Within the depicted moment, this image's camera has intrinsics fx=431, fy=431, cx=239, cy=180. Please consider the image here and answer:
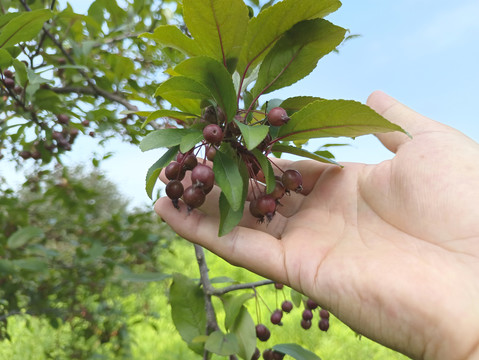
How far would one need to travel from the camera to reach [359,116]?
1.01 m

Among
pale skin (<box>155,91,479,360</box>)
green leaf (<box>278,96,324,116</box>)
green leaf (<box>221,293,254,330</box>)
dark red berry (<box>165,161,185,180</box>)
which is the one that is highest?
green leaf (<box>278,96,324,116</box>)

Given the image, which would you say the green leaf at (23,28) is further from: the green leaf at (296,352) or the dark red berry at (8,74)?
the green leaf at (296,352)

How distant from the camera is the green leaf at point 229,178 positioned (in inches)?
39.6

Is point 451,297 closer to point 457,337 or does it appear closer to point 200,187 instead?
point 457,337

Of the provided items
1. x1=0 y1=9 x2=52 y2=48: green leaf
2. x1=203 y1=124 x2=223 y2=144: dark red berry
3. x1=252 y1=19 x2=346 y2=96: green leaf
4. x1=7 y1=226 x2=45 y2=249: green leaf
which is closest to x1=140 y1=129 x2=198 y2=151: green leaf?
x1=203 y1=124 x2=223 y2=144: dark red berry

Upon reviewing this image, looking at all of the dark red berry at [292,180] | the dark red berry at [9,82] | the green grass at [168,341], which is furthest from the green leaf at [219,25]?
the green grass at [168,341]

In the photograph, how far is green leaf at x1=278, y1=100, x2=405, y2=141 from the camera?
99cm

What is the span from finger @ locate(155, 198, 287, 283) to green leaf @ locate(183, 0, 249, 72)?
511 mm

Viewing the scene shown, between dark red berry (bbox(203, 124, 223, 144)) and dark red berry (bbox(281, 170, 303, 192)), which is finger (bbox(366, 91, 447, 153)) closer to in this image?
dark red berry (bbox(281, 170, 303, 192))

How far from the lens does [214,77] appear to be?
1012 millimetres

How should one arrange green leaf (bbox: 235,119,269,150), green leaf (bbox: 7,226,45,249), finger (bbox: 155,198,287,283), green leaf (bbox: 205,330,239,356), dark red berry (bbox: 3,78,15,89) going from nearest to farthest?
green leaf (bbox: 235,119,269,150) → finger (bbox: 155,198,287,283) → green leaf (bbox: 205,330,239,356) → dark red berry (bbox: 3,78,15,89) → green leaf (bbox: 7,226,45,249)

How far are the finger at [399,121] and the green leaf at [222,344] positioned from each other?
91cm

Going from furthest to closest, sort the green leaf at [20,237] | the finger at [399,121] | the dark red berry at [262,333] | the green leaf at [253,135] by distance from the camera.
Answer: the green leaf at [20,237], the dark red berry at [262,333], the finger at [399,121], the green leaf at [253,135]

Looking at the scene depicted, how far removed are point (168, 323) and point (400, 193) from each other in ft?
13.6
